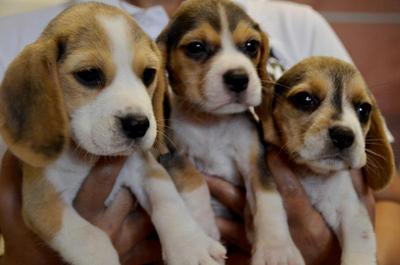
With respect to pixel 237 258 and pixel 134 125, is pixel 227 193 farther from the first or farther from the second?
pixel 134 125

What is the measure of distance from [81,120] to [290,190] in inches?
34.7

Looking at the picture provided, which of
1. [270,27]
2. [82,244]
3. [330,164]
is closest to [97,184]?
[82,244]

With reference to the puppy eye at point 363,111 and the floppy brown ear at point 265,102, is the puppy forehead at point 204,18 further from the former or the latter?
the puppy eye at point 363,111

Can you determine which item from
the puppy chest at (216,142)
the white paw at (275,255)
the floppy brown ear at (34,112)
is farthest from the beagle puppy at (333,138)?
the floppy brown ear at (34,112)

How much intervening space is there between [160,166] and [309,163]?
0.56m

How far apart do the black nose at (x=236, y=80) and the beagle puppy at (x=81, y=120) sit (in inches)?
10.3

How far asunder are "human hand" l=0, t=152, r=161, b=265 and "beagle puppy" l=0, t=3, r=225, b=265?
0.23 ft

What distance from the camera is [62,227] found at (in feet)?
Result: 5.29

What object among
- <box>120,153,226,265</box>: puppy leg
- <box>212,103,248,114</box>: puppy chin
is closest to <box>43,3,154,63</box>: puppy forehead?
<box>212,103,248,114</box>: puppy chin

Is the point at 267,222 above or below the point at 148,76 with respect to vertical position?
below

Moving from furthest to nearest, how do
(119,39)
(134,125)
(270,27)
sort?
1. (270,27)
2. (119,39)
3. (134,125)

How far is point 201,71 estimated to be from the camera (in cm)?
190

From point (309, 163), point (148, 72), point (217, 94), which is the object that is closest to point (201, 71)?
point (217, 94)

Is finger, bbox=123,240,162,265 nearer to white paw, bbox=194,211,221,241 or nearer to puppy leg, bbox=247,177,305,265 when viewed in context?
white paw, bbox=194,211,221,241
